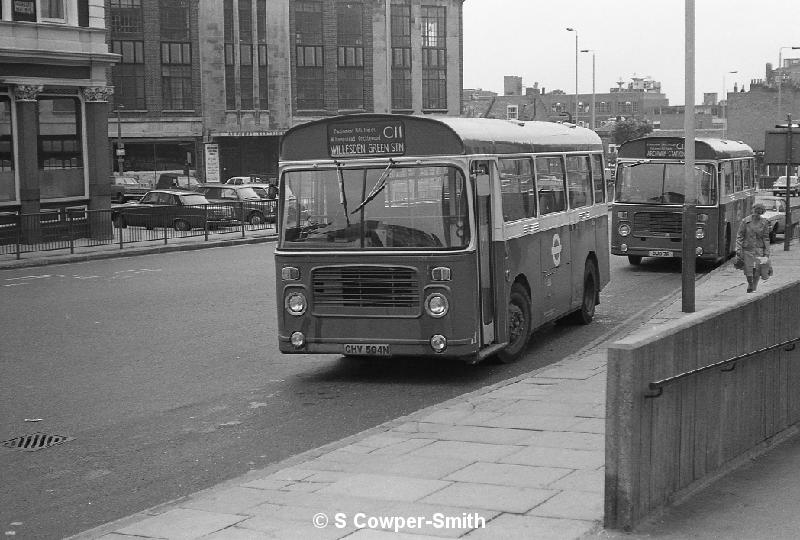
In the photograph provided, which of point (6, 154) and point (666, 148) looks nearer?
point (666, 148)

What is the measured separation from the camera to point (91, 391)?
1206 centimetres

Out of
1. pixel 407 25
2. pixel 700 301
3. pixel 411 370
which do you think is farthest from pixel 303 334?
pixel 407 25

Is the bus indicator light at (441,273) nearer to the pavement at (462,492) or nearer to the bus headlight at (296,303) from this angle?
the bus headlight at (296,303)

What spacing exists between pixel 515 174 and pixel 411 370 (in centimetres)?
269

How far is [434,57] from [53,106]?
202ft

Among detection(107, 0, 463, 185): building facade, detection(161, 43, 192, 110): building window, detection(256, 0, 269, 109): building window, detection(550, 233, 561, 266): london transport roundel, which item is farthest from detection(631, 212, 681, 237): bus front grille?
detection(256, 0, 269, 109): building window

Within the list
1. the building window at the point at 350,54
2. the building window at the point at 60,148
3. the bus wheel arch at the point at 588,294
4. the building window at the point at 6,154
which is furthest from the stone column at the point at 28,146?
the building window at the point at 350,54

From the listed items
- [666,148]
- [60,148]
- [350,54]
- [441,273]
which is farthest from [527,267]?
[350,54]

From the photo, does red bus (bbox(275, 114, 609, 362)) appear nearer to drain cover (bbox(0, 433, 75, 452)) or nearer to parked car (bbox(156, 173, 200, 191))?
drain cover (bbox(0, 433, 75, 452))

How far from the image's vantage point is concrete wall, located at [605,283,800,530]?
253 inches

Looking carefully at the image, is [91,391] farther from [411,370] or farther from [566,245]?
[566,245]

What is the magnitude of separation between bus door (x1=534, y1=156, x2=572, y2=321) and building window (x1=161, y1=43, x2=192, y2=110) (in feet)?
227

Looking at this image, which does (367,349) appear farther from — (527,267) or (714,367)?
(714,367)

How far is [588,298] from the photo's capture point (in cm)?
1702
